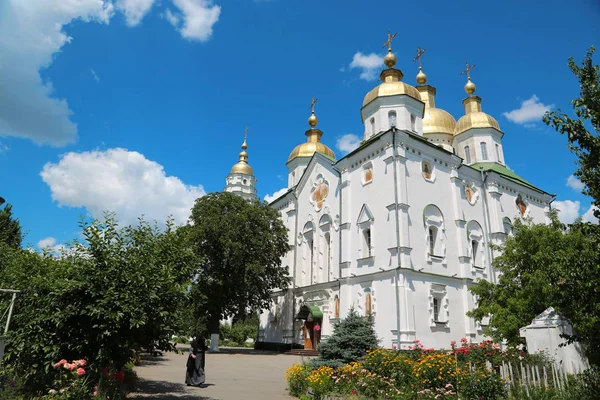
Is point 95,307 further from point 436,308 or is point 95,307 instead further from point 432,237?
point 432,237

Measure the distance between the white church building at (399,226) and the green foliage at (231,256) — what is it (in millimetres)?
3073

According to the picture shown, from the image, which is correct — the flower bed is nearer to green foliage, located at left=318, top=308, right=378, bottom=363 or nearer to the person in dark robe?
green foliage, located at left=318, top=308, right=378, bottom=363

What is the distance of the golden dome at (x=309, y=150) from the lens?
3419 centimetres

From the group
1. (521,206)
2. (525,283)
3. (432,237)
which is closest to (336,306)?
(432,237)

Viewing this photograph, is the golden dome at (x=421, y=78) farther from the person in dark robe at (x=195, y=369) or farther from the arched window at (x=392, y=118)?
the person in dark robe at (x=195, y=369)

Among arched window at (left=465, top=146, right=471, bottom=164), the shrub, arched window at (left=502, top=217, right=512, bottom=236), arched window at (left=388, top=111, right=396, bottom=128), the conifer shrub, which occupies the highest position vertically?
arched window at (left=465, top=146, right=471, bottom=164)

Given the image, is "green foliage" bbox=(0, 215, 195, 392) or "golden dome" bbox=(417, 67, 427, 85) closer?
"green foliage" bbox=(0, 215, 195, 392)

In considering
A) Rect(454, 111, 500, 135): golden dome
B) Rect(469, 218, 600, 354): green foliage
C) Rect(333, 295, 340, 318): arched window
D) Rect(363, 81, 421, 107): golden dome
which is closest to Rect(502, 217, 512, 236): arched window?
Rect(454, 111, 500, 135): golden dome

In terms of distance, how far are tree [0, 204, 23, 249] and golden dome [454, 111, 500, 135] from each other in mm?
30587

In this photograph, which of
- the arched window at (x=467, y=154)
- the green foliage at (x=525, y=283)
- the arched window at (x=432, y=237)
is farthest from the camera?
the arched window at (x=467, y=154)

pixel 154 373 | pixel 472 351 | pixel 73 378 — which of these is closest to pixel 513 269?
pixel 472 351

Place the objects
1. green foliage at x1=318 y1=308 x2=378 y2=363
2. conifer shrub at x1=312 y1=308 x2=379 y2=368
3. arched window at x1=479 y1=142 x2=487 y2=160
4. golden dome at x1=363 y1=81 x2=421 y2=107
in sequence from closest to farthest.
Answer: conifer shrub at x1=312 y1=308 x2=379 y2=368 → green foliage at x1=318 y1=308 x2=378 y2=363 → golden dome at x1=363 y1=81 x2=421 y2=107 → arched window at x1=479 y1=142 x2=487 y2=160

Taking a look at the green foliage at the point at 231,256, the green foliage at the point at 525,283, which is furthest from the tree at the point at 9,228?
the green foliage at the point at 525,283

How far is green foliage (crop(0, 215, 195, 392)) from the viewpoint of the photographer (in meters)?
6.72
